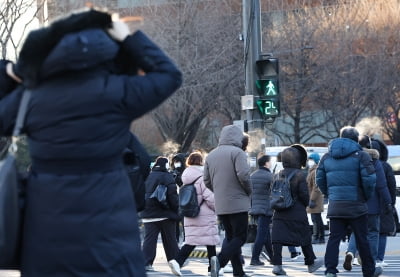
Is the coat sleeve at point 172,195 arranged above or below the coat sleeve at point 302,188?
below

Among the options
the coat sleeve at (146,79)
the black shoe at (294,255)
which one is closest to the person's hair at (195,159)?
the black shoe at (294,255)

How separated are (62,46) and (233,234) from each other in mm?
8034

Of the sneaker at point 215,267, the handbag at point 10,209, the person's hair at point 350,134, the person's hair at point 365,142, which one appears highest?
the handbag at point 10,209

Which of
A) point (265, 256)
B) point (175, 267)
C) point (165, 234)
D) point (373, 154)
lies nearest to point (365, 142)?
point (373, 154)

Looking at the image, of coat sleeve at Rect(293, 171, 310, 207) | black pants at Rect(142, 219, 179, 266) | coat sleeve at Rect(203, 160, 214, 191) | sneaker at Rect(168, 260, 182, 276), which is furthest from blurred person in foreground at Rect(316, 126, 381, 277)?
black pants at Rect(142, 219, 179, 266)

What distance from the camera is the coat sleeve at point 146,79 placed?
16.3 feet

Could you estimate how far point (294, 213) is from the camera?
12969 mm

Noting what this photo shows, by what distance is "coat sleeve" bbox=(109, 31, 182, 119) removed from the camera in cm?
498

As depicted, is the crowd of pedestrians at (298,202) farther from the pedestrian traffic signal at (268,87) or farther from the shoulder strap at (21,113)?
the pedestrian traffic signal at (268,87)

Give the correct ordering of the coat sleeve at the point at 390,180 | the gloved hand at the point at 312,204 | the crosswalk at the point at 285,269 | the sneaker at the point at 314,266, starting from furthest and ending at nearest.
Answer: the gloved hand at the point at 312,204 < the crosswalk at the point at 285,269 < the sneaker at the point at 314,266 < the coat sleeve at the point at 390,180

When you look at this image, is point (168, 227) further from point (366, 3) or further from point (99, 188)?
point (366, 3)

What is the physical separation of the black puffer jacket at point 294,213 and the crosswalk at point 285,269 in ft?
3.39

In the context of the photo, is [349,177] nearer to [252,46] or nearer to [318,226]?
[318,226]

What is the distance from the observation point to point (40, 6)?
25.7 m
